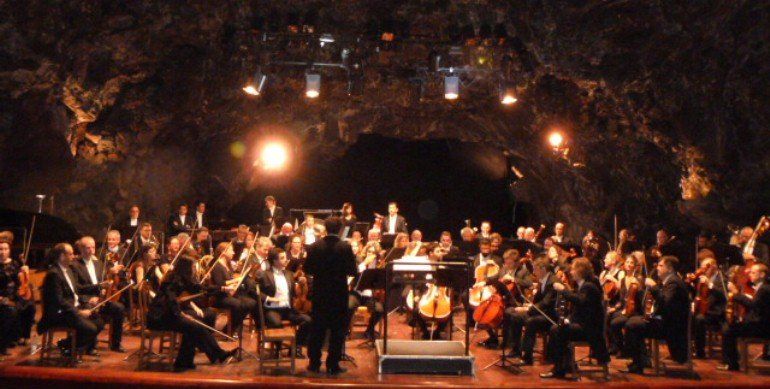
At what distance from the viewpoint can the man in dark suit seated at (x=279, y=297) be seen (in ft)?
20.9

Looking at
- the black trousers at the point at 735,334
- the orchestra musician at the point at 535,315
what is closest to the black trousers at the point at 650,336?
the black trousers at the point at 735,334

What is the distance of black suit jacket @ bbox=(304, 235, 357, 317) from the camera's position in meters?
5.76

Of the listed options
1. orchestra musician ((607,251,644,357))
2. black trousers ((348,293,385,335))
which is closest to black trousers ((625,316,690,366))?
orchestra musician ((607,251,644,357))

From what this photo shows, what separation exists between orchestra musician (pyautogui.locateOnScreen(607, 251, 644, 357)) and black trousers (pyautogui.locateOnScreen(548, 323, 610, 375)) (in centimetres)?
69

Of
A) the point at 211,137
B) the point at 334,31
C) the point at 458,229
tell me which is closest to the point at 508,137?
the point at 458,229

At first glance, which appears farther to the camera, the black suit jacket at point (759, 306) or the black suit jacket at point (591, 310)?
the black suit jacket at point (759, 306)

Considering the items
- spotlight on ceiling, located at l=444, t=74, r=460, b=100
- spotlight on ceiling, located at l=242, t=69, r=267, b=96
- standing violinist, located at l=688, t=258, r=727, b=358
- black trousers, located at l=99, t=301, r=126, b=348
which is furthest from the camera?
spotlight on ceiling, located at l=444, t=74, r=460, b=100

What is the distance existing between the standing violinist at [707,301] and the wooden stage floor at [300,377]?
0.31 meters

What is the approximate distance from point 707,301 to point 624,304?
98cm

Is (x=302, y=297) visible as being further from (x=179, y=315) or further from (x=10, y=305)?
(x=10, y=305)

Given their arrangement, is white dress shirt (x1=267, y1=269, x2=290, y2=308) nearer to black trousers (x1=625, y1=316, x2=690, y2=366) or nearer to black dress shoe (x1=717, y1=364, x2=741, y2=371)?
black trousers (x1=625, y1=316, x2=690, y2=366)

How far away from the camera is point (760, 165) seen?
35.4 ft

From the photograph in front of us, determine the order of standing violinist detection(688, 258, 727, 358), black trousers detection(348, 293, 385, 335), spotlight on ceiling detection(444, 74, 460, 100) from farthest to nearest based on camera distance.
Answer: spotlight on ceiling detection(444, 74, 460, 100) < black trousers detection(348, 293, 385, 335) < standing violinist detection(688, 258, 727, 358)

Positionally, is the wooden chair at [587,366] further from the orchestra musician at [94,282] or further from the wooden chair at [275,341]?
the orchestra musician at [94,282]
